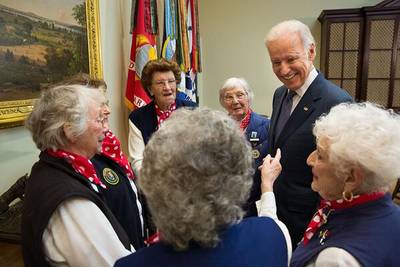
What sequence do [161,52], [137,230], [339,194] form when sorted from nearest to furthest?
[339,194], [137,230], [161,52]

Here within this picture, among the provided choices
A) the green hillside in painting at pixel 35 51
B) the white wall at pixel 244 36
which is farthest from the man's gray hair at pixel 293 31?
the white wall at pixel 244 36

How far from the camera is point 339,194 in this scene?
989 mm

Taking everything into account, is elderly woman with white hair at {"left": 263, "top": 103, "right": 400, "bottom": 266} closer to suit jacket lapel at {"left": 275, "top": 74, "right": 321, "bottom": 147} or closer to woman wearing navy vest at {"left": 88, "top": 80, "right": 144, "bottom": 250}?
suit jacket lapel at {"left": 275, "top": 74, "right": 321, "bottom": 147}

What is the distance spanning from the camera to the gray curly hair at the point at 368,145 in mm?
871

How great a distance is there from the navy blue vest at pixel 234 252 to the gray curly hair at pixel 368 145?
0.32 meters

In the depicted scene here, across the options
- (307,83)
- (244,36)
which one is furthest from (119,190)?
(244,36)

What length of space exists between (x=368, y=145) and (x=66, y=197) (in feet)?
2.81

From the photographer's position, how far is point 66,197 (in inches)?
35.4

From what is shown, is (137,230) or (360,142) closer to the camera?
(360,142)

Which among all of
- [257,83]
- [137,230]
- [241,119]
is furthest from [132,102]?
[257,83]

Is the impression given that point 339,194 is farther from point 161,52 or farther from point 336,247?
point 161,52

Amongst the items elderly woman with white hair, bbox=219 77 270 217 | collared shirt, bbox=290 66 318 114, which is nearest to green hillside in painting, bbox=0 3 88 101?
elderly woman with white hair, bbox=219 77 270 217

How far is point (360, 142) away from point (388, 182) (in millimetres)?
142

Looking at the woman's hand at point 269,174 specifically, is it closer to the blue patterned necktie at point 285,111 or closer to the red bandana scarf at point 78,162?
the blue patterned necktie at point 285,111
